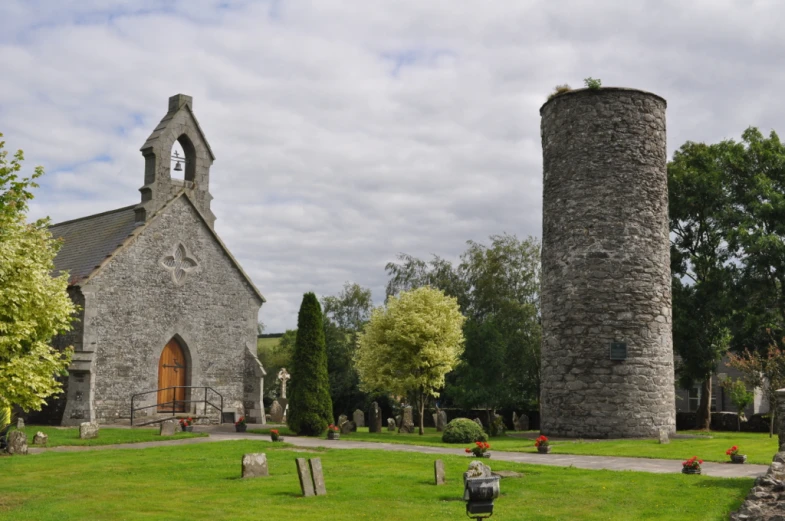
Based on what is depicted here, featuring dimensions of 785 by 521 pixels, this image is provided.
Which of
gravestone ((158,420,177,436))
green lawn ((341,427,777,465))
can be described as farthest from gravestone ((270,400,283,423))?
gravestone ((158,420,177,436))

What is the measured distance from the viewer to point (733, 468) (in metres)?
18.5

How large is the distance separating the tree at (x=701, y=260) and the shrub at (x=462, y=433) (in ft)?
46.1

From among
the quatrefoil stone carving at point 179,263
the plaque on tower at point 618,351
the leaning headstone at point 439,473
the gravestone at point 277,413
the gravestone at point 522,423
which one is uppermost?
the quatrefoil stone carving at point 179,263

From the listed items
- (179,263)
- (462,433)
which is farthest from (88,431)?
(462,433)

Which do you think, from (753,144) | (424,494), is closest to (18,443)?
(424,494)

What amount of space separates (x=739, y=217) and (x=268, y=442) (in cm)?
2380

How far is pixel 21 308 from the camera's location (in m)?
14.8

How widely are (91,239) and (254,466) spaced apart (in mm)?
20139

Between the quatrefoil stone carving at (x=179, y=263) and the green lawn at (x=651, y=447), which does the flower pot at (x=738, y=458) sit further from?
the quatrefoil stone carving at (x=179, y=263)

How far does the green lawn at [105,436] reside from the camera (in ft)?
77.5

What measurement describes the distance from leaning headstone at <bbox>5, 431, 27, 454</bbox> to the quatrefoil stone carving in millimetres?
12384

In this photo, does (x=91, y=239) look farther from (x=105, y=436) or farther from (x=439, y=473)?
(x=439, y=473)

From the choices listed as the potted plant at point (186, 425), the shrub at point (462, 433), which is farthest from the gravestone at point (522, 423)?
the potted plant at point (186, 425)

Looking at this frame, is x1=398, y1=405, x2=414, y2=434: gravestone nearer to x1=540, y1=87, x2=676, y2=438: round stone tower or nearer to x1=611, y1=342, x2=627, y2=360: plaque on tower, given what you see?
x1=540, y1=87, x2=676, y2=438: round stone tower
